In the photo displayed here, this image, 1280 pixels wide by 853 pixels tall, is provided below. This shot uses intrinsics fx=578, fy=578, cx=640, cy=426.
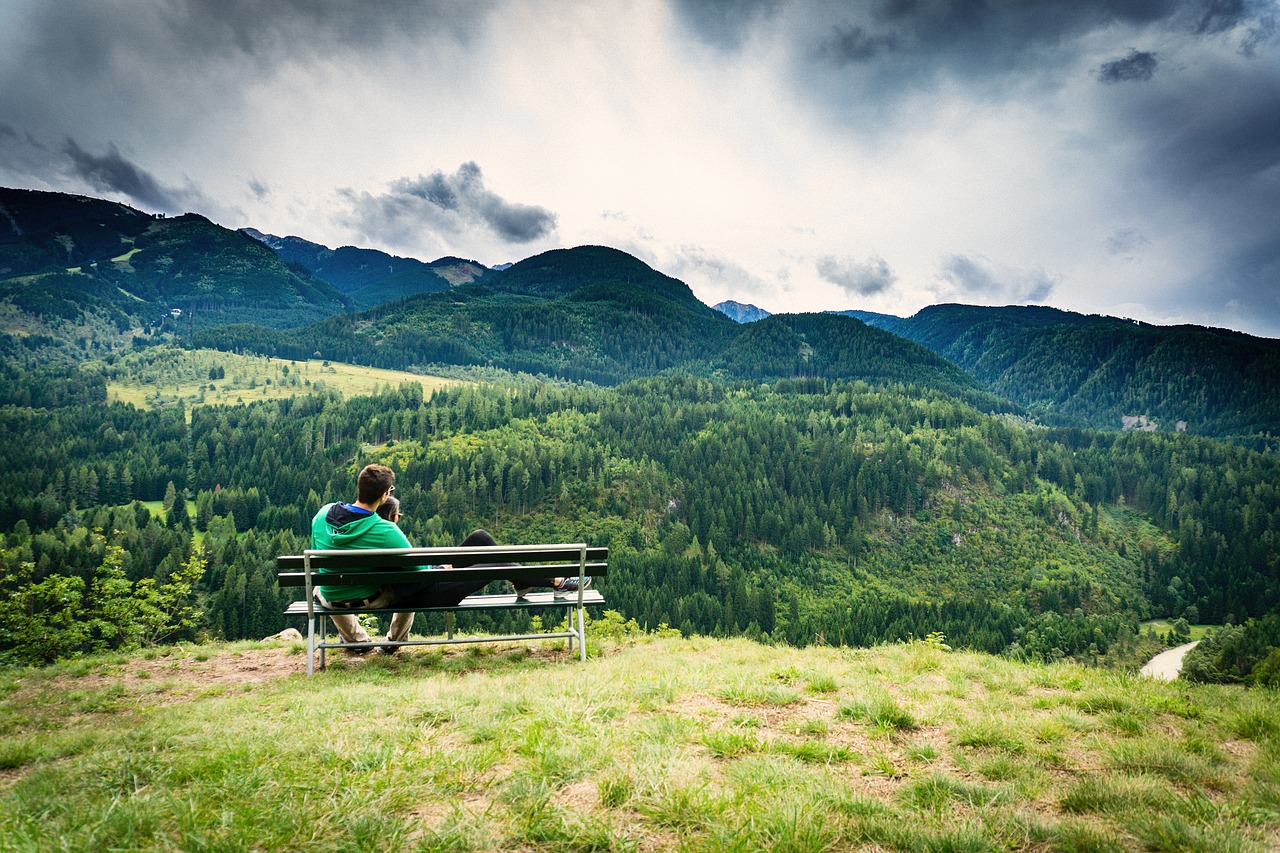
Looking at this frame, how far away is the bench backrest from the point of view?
8719mm

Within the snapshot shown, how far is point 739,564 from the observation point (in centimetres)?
13500

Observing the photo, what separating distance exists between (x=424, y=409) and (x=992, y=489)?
579 ft

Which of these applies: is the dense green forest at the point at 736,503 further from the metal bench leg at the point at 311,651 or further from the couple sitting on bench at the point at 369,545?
the metal bench leg at the point at 311,651

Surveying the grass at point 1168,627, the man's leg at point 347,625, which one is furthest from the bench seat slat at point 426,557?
the grass at point 1168,627

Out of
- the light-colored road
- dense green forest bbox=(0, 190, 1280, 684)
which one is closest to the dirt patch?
dense green forest bbox=(0, 190, 1280, 684)

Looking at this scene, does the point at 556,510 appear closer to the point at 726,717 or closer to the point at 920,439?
the point at 920,439

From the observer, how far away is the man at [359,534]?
922cm

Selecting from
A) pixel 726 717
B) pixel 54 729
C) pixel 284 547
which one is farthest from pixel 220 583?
pixel 726 717

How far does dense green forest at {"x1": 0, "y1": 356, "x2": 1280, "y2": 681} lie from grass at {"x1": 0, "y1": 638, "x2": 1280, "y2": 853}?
86.6 meters

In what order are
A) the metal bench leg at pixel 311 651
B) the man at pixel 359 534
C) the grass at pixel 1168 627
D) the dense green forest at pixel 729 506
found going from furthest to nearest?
the grass at pixel 1168 627, the dense green forest at pixel 729 506, the man at pixel 359 534, the metal bench leg at pixel 311 651

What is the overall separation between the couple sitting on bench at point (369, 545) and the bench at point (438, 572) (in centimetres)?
14

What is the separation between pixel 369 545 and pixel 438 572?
1.27m

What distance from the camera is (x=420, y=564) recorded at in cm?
929

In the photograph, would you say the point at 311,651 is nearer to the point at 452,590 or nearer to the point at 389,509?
the point at 452,590
